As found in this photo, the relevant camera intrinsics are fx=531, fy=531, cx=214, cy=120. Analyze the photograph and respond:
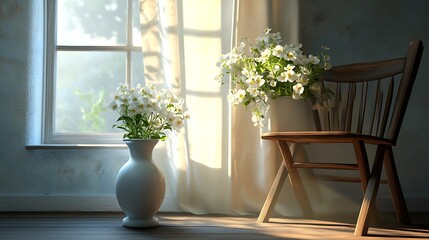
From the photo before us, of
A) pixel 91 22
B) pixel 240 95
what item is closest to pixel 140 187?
pixel 240 95

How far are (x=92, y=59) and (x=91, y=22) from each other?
232 millimetres

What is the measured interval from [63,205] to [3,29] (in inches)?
42.5

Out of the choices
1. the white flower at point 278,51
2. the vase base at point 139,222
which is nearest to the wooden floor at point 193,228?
the vase base at point 139,222

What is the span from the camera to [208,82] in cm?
298

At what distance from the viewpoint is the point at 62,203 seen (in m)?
3.06

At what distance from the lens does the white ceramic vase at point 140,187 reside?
2422 mm

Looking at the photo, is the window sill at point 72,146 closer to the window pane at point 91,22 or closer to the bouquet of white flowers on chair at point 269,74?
the window pane at point 91,22

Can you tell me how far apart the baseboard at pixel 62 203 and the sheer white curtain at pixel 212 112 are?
0.26m

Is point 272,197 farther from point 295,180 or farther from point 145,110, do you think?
point 145,110

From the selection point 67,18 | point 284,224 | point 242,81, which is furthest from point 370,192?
point 67,18

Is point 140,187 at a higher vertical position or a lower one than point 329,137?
lower

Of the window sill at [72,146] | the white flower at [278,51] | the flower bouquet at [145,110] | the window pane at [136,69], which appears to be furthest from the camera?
the window pane at [136,69]

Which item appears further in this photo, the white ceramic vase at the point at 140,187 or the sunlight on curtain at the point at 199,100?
the sunlight on curtain at the point at 199,100

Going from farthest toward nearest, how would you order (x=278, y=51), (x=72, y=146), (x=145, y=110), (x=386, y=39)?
(x=386, y=39)
(x=72, y=146)
(x=278, y=51)
(x=145, y=110)
